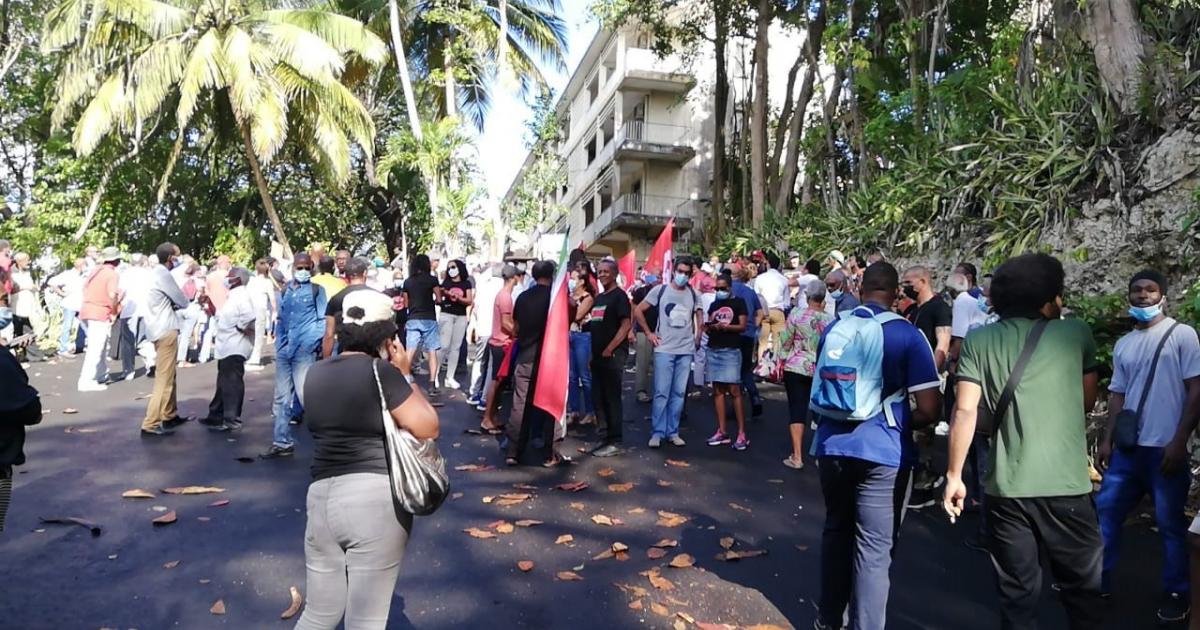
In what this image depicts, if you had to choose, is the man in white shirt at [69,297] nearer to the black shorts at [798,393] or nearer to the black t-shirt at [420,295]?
the black t-shirt at [420,295]

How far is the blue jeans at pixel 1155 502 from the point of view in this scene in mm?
4215

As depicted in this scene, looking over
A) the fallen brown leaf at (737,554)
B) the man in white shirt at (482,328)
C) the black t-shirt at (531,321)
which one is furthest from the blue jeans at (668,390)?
the fallen brown leaf at (737,554)

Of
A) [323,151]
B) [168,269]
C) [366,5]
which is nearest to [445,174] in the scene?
[323,151]

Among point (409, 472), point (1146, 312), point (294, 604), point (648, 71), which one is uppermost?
point (648, 71)

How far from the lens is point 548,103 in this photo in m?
25.7

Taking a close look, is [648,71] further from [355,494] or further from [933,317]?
[355,494]

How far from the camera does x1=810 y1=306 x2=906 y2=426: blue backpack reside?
363 centimetres

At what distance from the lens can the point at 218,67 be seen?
19.3 meters

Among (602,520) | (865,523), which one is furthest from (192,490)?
(865,523)

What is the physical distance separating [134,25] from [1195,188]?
877 inches

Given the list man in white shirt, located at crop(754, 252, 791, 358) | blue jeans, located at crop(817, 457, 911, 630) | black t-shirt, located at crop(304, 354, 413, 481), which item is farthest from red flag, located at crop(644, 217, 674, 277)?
black t-shirt, located at crop(304, 354, 413, 481)

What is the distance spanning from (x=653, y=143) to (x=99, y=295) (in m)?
24.8

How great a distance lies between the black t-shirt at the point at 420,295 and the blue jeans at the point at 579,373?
2035 mm

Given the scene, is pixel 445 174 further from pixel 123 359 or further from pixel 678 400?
pixel 678 400
